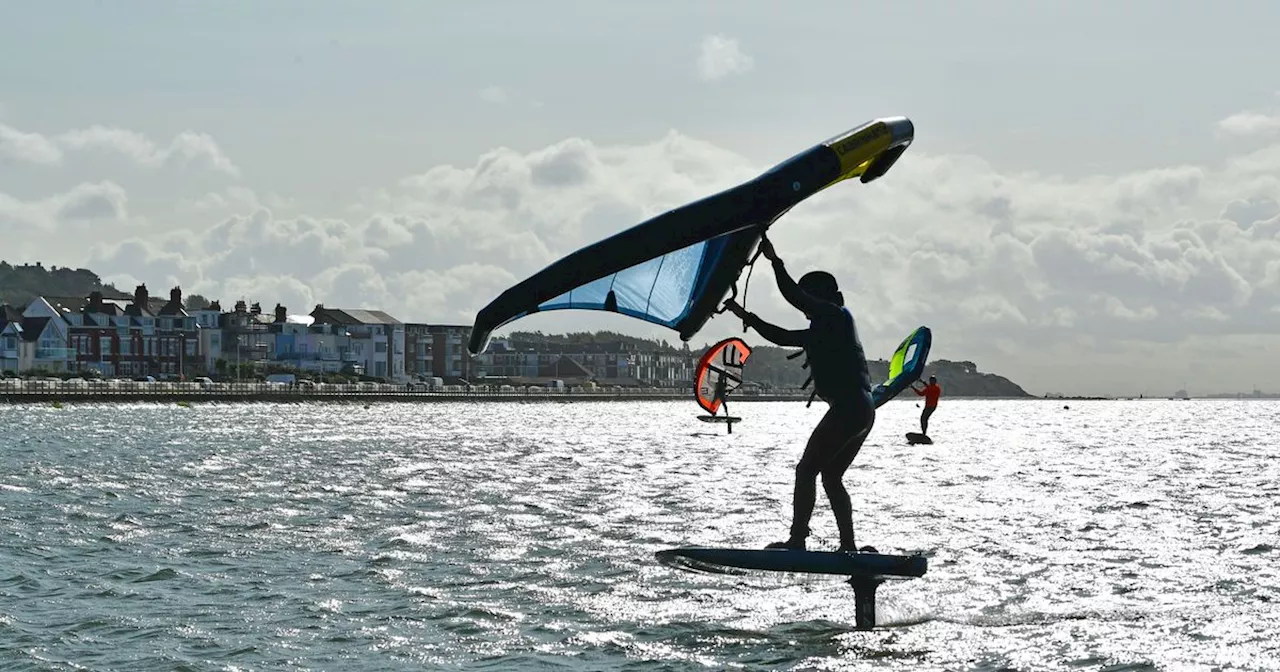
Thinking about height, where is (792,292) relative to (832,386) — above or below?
above

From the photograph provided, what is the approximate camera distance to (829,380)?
13.1 m

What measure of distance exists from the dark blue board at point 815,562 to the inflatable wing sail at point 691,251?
2157 millimetres

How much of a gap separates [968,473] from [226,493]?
22045mm

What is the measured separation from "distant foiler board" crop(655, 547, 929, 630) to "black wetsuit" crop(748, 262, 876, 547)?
30cm

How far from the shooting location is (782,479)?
39.6 metres

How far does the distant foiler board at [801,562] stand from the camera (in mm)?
13109

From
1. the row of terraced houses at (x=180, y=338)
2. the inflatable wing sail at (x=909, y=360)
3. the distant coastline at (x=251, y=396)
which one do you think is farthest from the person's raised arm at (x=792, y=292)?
the row of terraced houses at (x=180, y=338)

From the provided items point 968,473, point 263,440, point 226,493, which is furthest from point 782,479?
point 263,440

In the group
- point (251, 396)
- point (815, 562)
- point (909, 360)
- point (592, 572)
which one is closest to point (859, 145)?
point (815, 562)

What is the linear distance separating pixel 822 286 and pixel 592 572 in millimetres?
7055

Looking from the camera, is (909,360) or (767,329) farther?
(909,360)

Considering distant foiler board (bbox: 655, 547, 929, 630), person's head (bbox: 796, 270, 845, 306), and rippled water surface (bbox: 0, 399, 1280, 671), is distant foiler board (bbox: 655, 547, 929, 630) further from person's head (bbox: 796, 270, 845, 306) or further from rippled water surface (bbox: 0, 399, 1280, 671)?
person's head (bbox: 796, 270, 845, 306)

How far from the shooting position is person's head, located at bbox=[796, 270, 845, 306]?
1331cm

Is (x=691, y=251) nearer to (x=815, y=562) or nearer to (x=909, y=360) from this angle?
(x=815, y=562)
